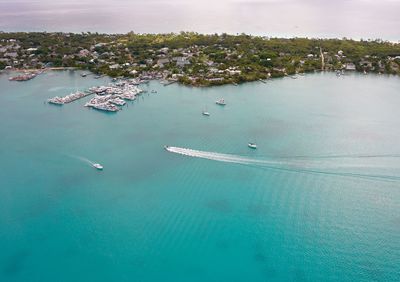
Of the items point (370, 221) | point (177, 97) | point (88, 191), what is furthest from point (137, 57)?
point (370, 221)

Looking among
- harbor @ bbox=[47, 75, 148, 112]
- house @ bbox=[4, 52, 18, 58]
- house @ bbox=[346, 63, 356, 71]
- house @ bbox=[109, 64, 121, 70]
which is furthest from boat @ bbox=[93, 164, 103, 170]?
house @ bbox=[4, 52, 18, 58]

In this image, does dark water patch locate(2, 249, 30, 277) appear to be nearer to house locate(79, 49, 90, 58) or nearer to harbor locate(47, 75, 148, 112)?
harbor locate(47, 75, 148, 112)

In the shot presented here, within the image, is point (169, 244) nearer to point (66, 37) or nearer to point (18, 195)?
point (18, 195)

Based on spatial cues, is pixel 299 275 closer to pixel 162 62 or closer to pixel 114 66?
pixel 162 62

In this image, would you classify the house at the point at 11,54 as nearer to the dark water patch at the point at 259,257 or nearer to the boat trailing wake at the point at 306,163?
the boat trailing wake at the point at 306,163

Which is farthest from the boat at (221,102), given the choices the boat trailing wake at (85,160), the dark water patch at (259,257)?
the dark water patch at (259,257)

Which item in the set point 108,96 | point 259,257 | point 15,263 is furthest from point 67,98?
point 259,257
